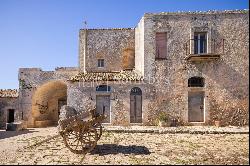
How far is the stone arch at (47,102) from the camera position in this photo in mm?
22750

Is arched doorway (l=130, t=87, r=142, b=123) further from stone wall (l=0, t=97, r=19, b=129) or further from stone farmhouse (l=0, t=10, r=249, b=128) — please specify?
stone wall (l=0, t=97, r=19, b=129)

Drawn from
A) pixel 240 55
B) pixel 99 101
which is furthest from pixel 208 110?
pixel 99 101

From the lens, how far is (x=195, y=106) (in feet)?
59.9

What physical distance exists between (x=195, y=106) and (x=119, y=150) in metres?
9.94

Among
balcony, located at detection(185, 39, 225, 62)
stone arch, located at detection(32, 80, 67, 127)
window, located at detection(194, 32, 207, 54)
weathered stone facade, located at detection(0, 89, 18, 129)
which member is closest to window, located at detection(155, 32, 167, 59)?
balcony, located at detection(185, 39, 225, 62)

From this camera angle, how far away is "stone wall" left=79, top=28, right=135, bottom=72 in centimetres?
2192

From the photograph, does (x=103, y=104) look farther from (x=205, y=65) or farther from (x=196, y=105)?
(x=205, y=65)

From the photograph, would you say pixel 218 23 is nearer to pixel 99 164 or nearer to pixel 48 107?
pixel 99 164

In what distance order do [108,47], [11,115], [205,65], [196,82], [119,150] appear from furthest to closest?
[11,115], [108,47], [196,82], [205,65], [119,150]

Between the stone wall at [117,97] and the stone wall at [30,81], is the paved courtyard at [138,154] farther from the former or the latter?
the stone wall at [30,81]

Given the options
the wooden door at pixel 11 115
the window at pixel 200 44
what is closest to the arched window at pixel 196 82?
the window at pixel 200 44

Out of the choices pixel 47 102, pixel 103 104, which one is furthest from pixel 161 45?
pixel 47 102

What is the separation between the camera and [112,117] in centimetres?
1809

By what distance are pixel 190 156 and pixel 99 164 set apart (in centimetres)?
290
